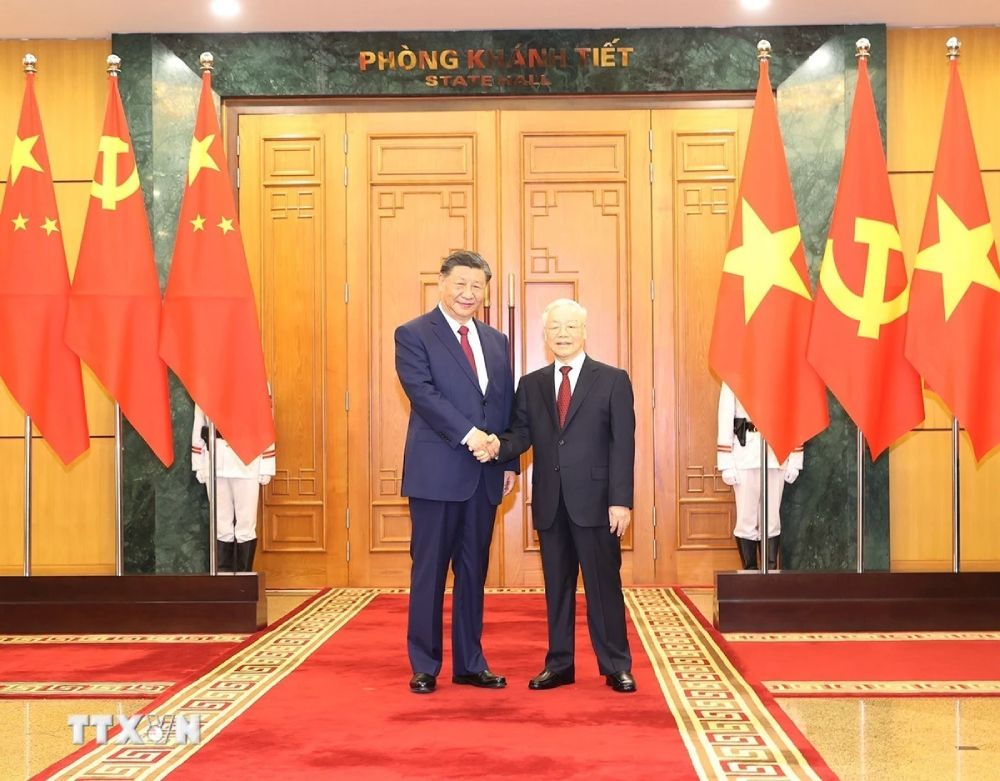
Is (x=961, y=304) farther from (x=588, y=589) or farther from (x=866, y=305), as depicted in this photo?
(x=588, y=589)

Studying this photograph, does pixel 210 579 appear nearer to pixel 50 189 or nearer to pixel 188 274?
pixel 188 274

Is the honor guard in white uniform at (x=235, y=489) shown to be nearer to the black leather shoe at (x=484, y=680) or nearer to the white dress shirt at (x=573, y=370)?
the black leather shoe at (x=484, y=680)

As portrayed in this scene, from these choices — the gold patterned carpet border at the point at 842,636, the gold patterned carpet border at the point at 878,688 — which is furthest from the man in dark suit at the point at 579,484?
the gold patterned carpet border at the point at 842,636

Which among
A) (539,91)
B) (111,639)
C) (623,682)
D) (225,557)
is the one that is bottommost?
(111,639)

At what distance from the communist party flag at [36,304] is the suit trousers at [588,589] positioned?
277cm

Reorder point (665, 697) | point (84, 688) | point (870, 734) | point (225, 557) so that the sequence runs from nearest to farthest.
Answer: point (870, 734), point (665, 697), point (84, 688), point (225, 557)

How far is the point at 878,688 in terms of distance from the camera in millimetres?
4641

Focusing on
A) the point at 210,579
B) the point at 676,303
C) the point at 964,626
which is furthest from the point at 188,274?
the point at 964,626

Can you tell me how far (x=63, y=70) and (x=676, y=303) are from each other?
428 centimetres

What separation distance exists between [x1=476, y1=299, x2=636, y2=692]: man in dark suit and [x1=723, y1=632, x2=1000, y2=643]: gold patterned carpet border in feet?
4.59

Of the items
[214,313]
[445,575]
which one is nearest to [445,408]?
[445,575]

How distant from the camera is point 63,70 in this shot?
7625mm

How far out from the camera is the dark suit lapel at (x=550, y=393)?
459 cm

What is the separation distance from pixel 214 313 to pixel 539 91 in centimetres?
276
